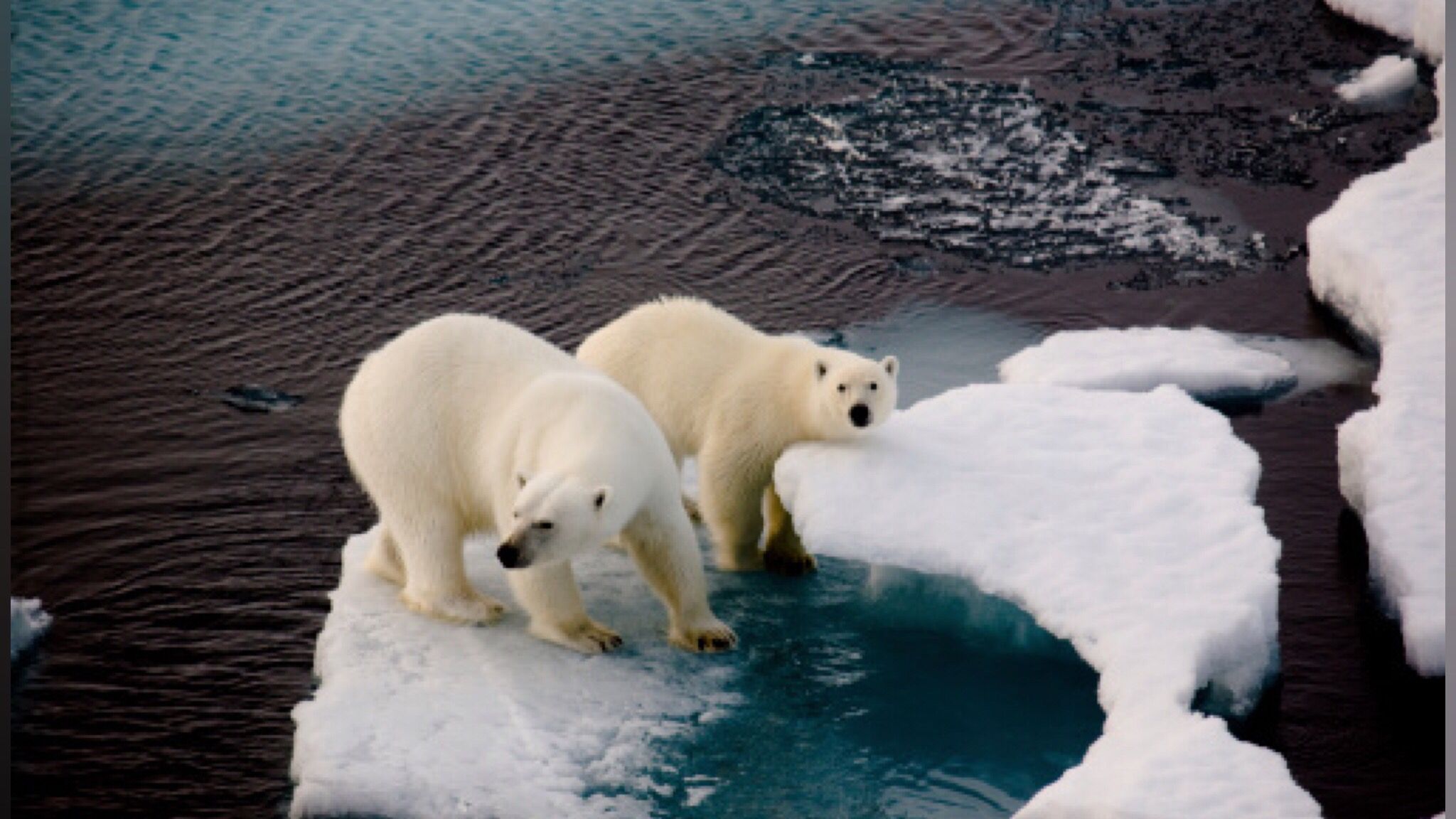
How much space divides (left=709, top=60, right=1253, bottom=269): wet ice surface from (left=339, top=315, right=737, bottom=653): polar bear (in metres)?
4.16

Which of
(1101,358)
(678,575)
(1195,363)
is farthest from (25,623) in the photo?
(1195,363)

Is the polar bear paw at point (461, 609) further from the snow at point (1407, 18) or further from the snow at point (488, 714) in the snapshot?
the snow at point (1407, 18)

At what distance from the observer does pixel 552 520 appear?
17.8 ft

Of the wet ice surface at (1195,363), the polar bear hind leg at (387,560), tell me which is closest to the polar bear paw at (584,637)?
the polar bear hind leg at (387,560)

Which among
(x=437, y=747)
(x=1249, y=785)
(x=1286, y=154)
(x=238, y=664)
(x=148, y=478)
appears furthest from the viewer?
(x=1286, y=154)

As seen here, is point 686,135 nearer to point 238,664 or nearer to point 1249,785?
point 238,664

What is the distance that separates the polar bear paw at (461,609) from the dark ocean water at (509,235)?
1.60 ft

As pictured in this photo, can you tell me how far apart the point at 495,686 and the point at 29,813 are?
1.45m

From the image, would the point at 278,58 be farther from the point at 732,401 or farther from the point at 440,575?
the point at 440,575

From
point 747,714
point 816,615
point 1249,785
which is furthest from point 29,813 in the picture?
point 1249,785

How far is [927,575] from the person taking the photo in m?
6.51

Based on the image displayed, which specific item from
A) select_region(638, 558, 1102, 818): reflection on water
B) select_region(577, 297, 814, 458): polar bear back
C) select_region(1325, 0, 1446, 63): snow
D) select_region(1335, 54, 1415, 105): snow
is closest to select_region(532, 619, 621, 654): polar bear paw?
select_region(638, 558, 1102, 818): reflection on water

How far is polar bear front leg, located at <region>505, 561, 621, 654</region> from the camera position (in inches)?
232

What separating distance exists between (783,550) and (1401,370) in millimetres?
2657
